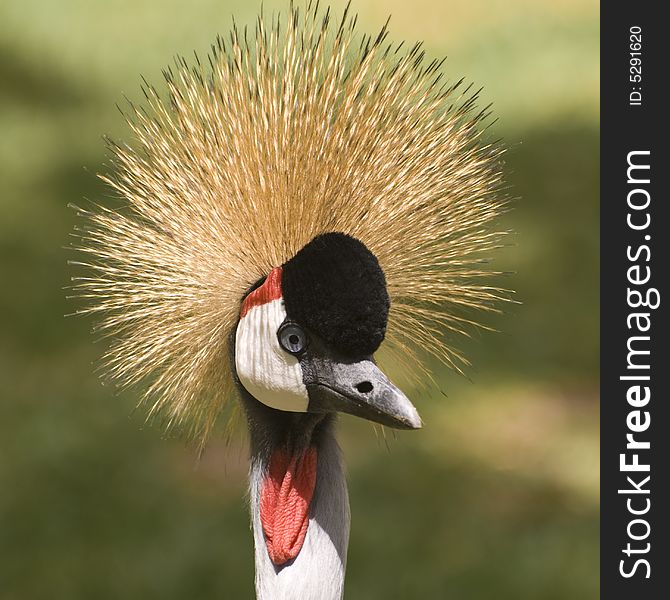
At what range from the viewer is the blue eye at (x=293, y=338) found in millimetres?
1282

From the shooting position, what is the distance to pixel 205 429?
1.48 metres

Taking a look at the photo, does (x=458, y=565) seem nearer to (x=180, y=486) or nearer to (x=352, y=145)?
(x=180, y=486)

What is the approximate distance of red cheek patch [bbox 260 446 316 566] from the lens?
1364 mm

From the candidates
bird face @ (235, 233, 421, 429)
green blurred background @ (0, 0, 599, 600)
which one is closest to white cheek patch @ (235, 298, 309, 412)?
bird face @ (235, 233, 421, 429)

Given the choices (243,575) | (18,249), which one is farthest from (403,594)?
(18,249)

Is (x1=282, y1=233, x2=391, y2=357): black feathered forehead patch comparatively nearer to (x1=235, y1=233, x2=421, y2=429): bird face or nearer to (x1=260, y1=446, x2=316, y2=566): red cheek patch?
(x1=235, y1=233, x2=421, y2=429): bird face

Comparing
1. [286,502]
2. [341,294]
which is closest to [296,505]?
[286,502]

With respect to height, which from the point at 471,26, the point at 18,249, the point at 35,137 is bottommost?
the point at 18,249

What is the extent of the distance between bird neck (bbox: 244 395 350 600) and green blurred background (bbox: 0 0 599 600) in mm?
593

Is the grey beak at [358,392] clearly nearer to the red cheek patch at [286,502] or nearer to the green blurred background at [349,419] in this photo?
the red cheek patch at [286,502]

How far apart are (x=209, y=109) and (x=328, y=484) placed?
47 cm

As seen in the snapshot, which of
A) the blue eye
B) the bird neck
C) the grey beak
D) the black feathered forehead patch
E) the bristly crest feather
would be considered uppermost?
the bristly crest feather

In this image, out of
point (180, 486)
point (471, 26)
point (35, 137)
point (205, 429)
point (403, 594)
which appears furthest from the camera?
point (471, 26)

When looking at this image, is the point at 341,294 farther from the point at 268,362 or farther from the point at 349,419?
the point at 349,419
